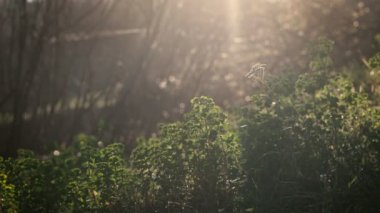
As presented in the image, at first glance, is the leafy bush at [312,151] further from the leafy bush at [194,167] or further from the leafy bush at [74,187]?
the leafy bush at [74,187]

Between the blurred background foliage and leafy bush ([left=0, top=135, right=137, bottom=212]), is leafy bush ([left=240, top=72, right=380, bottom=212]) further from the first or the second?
the blurred background foliage

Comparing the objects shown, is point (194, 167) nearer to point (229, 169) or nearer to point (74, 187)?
point (229, 169)

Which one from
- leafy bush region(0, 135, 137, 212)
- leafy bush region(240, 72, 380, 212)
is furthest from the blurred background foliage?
leafy bush region(0, 135, 137, 212)

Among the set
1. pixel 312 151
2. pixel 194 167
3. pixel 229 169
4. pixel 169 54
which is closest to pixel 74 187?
pixel 194 167

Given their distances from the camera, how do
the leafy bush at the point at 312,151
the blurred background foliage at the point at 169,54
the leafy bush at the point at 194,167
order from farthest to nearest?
the blurred background foliage at the point at 169,54, the leafy bush at the point at 194,167, the leafy bush at the point at 312,151

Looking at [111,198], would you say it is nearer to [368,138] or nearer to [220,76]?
[368,138]

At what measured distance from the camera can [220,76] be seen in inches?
508

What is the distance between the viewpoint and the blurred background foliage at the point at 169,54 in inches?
387

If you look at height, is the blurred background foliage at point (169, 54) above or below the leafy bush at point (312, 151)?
above

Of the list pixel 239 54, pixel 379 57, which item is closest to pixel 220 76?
pixel 239 54

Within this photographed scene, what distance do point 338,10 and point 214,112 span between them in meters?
7.35

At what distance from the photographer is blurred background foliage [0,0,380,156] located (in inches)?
387

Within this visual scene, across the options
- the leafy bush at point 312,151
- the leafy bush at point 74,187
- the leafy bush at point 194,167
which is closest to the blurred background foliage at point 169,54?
the leafy bush at point 312,151

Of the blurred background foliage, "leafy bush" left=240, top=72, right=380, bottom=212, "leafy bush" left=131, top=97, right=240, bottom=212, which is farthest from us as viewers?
the blurred background foliage
